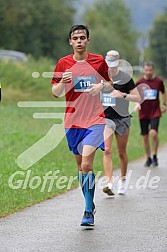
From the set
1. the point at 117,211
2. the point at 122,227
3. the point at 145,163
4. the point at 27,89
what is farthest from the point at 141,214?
the point at 27,89

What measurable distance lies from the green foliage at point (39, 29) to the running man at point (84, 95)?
189ft

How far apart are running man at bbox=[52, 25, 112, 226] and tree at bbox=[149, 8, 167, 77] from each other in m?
82.9

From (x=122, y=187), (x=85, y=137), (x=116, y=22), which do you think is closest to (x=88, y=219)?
(x=85, y=137)

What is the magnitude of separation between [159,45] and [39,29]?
770 inches

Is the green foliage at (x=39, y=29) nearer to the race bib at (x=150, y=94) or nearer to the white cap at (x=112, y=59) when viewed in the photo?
the race bib at (x=150, y=94)

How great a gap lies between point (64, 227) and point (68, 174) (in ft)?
17.1

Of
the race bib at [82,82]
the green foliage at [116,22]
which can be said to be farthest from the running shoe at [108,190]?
the green foliage at [116,22]

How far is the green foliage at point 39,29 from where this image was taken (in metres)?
68.6

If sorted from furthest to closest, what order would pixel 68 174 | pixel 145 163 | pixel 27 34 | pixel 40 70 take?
1. pixel 27 34
2. pixel 40 70
3. pixel 145 163
4. pixel 68 174

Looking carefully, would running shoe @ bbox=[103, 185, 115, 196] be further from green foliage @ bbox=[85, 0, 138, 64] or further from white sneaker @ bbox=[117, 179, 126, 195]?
green foliage @ bbox=[85, 0, 138, 64]

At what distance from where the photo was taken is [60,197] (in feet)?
37.5

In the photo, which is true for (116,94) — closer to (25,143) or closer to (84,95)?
(84,95)

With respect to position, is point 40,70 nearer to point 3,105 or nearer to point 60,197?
point 3,105

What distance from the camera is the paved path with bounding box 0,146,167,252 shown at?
7.73 meters
